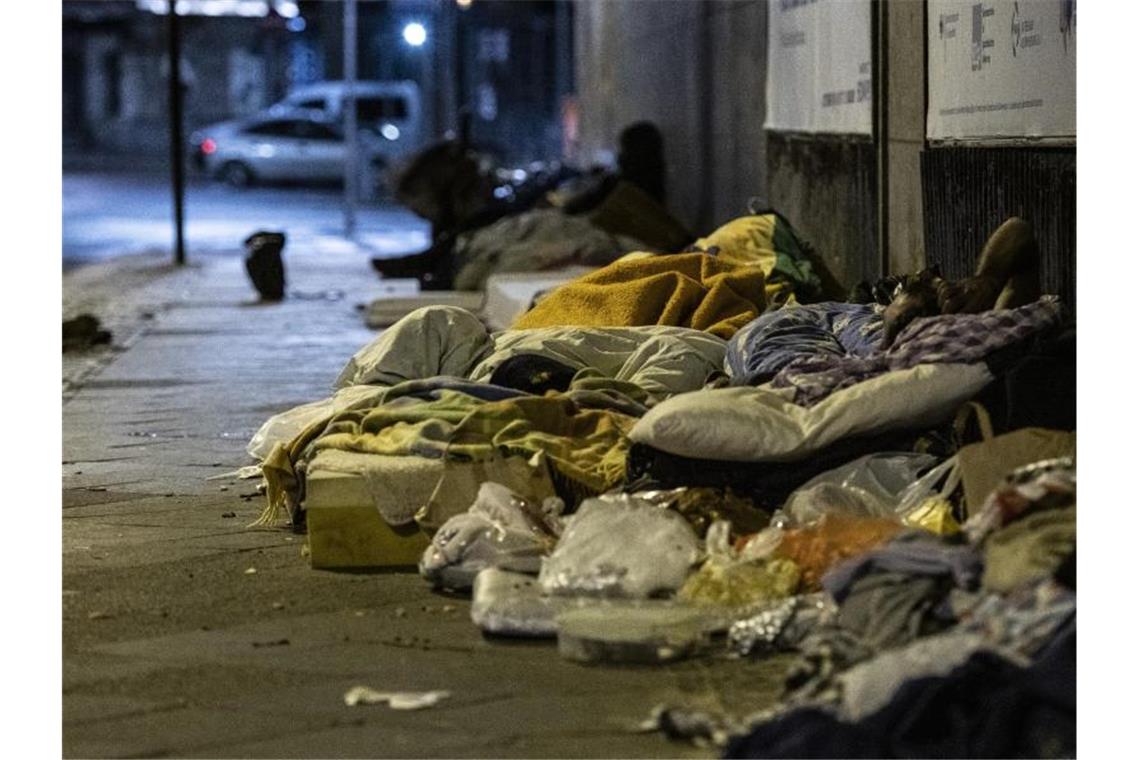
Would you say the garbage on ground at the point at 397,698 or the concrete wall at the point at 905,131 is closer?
the garbage on ground at the point at 397,698

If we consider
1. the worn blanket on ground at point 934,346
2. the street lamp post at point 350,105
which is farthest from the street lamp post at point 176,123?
the worn blanket on ground at point 934,346

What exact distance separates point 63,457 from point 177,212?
36.7 feet

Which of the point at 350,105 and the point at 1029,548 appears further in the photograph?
the point at 350,105

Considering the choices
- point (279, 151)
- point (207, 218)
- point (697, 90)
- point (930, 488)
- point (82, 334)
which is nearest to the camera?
point (930, 488)

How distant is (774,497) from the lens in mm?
6004

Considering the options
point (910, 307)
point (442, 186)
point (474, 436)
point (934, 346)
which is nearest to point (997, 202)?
point (910, 307)

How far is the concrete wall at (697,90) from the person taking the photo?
1286 cm

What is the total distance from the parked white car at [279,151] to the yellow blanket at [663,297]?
88.4 feet

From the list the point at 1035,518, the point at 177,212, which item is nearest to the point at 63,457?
the point at 1035,518

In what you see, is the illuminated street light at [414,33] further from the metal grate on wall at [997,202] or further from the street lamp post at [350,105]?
the metal grate on wall at [997,202]

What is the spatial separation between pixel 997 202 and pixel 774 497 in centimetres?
167

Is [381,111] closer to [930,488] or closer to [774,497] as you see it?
[774,497]

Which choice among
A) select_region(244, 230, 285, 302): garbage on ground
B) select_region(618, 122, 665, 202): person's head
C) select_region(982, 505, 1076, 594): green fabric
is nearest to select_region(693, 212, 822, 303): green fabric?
select_region(982, 505, 1076, 594): green fabric
